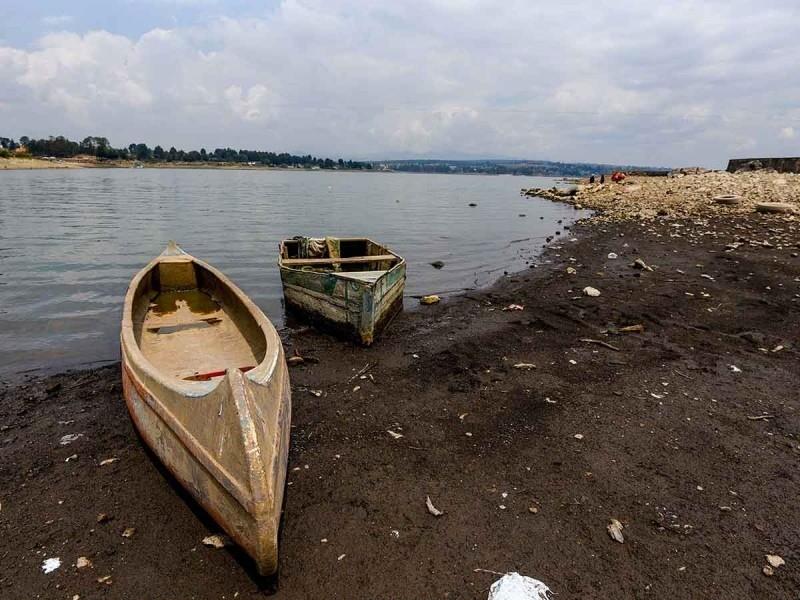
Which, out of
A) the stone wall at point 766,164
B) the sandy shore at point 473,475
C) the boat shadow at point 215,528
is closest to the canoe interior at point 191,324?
the sandy shore at point 473,475

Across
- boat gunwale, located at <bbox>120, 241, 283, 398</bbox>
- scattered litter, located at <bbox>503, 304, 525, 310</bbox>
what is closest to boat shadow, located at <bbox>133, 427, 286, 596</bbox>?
boat gunwale, located at <bbox>120, 241, 283, 398</bbox>

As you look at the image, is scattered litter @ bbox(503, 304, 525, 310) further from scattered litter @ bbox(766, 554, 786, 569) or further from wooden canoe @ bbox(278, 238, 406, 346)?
scattered litter @ bbox(766, 554, 786, 569)

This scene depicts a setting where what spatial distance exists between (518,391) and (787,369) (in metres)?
4.36

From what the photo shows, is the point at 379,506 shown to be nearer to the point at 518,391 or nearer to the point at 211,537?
the point at 211,537

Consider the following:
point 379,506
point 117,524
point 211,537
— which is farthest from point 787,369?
point 117,524

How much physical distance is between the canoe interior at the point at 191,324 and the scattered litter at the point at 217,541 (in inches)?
88.6

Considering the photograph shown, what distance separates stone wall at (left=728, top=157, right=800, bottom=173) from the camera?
116 feet

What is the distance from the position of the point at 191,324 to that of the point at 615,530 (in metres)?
7.27

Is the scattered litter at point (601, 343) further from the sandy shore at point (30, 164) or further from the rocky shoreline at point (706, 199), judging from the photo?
the sandy shore at point (30, 164)

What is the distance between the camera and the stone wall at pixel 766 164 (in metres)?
35.4

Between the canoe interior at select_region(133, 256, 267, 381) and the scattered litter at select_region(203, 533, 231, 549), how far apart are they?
225cm

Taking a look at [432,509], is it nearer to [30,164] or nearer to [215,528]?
[215,528]

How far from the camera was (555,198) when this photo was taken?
4850cm

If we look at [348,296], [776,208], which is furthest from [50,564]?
[776,208]
